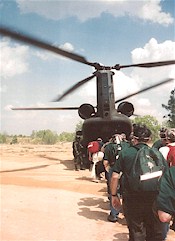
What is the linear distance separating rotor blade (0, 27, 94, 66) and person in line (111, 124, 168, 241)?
7.73 feet

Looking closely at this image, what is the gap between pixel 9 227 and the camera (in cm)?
534

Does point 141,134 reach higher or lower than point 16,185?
higher

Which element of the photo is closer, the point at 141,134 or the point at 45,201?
the point at 141,134

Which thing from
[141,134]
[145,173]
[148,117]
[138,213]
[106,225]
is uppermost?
[148,117]

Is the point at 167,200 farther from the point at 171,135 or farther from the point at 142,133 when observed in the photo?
the point at 171,135

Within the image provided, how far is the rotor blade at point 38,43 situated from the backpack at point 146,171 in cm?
250

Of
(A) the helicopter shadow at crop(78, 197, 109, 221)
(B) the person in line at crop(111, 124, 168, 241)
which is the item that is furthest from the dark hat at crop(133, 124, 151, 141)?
(A) the helicopter shadow at crop(78, 197, 109, 221)

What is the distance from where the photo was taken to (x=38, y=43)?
21.0ft

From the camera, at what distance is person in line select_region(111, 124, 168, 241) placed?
340 centimetres

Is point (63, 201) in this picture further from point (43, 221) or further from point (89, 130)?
point (89, 130)

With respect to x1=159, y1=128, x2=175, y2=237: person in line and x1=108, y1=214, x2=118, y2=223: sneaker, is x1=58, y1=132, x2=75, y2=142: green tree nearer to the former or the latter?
x1=108, y1=214, x2=118, y2=223: sneaker

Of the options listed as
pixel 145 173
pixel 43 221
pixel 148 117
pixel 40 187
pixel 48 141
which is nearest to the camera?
pixel 145 173

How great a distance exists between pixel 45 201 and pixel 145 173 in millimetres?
4366

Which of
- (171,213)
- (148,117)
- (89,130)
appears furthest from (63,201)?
(148,117)
